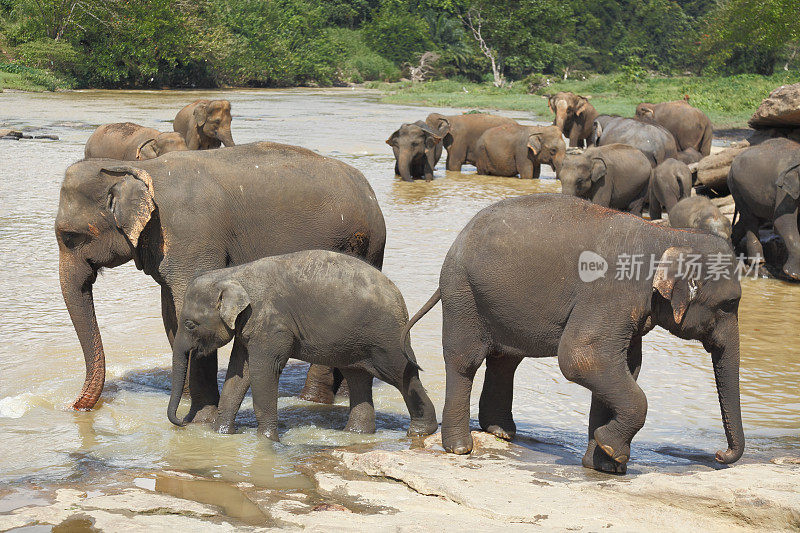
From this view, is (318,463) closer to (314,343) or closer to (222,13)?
(314,343)

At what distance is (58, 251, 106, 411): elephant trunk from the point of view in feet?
20.8

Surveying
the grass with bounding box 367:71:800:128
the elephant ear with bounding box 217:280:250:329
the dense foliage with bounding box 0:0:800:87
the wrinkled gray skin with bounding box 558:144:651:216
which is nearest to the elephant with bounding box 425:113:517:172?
the wrinkled gray skin with bounding box 558:144:651:216

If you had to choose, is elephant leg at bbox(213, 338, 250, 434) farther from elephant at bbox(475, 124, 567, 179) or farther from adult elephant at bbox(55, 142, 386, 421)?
elephant at bbox(475, 124, 567, 179)

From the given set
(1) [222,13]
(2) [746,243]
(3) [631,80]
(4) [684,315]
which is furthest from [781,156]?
(1) [222,13]

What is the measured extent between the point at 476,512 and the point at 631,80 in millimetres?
40951

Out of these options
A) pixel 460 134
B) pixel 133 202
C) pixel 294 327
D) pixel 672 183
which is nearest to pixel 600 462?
pixel 294 327

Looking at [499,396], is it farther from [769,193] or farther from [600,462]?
[769,193]

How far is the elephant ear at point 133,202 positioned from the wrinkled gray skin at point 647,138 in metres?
11.4

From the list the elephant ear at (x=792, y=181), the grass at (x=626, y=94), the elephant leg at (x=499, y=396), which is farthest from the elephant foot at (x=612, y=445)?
the grass at (x=626, y=94)

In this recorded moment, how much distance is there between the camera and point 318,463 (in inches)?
215

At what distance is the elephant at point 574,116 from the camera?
21.2 meters

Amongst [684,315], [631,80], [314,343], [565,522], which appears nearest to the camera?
[565,522]

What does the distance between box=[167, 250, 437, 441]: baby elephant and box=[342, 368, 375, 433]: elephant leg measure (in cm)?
2

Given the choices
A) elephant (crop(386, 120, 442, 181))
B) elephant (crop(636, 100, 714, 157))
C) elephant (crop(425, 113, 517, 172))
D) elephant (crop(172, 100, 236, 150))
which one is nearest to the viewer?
elephant (crop(172, 100, 236, 150))
